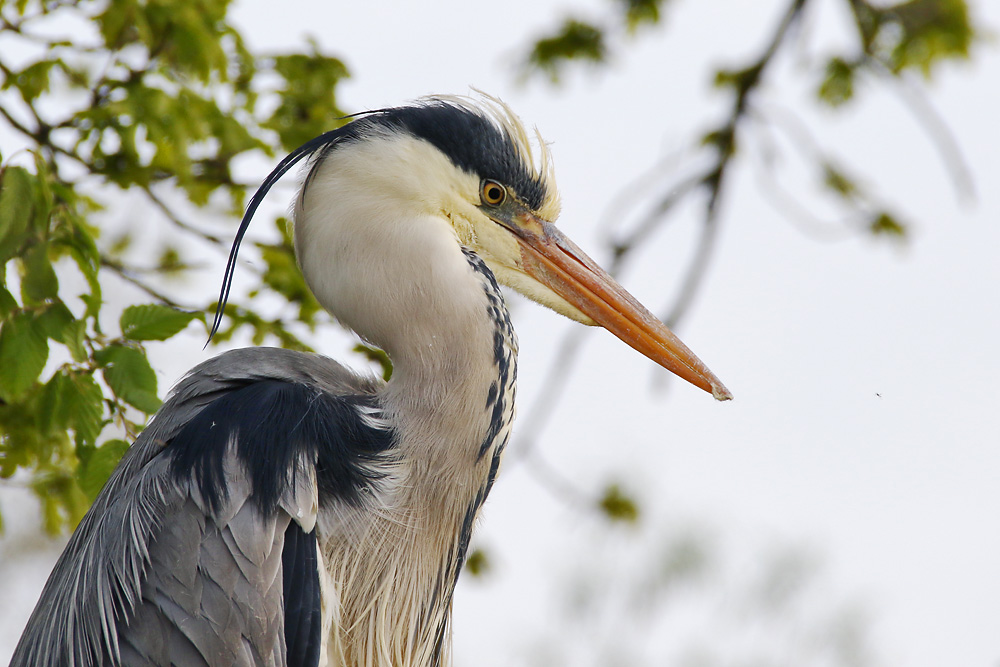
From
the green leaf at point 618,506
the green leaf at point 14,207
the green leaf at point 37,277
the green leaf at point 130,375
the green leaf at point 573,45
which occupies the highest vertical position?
→ the green leaf at point 573,45

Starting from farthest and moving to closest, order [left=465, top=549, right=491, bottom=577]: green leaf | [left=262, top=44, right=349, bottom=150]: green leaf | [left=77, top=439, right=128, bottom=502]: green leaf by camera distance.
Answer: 1. [left=465, top=549, right=491, bottom=577]: green leaf
2. [left=262, top=44, right=349, bottom=150]: green leaf
3. [left=77, top=439, right=128, bottom=502]: green leaf

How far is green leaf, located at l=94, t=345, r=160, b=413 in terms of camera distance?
7.09 feet

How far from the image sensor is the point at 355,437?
226 cm

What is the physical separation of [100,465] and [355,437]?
0.54m

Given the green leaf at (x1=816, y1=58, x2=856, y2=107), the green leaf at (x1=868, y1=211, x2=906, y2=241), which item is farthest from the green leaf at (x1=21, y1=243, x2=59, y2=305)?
the green leaf at (x1=816, y1=58, x2=856, y2=107)

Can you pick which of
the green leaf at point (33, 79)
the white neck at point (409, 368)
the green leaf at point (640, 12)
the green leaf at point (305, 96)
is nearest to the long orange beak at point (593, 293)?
the white neck at point (409, 368)

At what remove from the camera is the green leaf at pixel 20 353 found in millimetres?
2049

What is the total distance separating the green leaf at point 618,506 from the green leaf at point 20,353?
2756mm

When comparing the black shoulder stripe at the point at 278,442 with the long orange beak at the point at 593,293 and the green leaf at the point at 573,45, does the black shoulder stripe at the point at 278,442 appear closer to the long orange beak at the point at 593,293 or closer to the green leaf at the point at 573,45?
the long orange beak at the point at 593,293

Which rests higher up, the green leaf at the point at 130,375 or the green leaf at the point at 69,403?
the green leaf at the point at 130,375

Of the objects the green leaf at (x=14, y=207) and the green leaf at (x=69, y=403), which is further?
the green leaf at (x=69, y=403)

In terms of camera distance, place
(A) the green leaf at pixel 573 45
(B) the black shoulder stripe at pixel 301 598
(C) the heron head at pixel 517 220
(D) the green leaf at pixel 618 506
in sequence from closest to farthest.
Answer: (B) the black shoulder stripe at pixel 301 598, (C) the heron head at pixel 517 220, (D) the green leaf at pixel 618 506, (A) the green leaf at pixel 573 45

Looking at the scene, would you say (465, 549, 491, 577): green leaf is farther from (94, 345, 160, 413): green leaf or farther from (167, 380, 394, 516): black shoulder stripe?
(94, 345, 160, 413): green leaf

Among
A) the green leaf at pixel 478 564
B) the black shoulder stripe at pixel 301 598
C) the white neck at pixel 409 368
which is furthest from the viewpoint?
the green leaf at pixel 478 564
